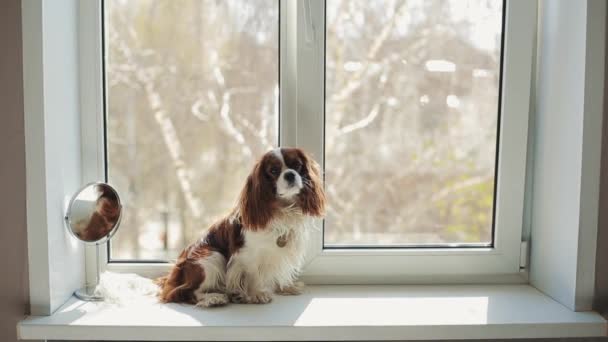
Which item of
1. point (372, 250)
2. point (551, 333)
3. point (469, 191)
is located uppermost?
point (469, 191)

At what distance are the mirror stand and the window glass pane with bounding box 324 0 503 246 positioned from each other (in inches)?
24.2

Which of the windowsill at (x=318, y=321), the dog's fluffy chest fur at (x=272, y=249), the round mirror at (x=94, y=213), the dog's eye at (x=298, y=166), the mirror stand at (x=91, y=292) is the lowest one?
the windowsill at (x=318, y=321)

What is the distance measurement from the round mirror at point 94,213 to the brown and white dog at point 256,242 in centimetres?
20

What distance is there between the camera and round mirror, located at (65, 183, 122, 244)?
131 centimetres

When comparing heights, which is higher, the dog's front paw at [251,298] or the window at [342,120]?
the window at [342,120]

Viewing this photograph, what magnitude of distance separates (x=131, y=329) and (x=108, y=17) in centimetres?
82

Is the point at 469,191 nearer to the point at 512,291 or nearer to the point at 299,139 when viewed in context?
the point at 512,291

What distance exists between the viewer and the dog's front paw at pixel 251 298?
4.38ft

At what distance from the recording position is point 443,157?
153 cm

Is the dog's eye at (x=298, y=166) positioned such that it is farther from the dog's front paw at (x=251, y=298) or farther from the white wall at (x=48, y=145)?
the white wall at (x=48, y=145)

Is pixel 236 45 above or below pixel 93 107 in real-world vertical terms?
above

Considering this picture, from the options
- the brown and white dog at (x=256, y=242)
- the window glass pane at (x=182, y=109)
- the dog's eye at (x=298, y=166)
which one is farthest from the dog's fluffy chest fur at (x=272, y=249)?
the window glass pane at (x=182, y=109)

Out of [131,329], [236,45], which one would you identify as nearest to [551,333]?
[131,329]

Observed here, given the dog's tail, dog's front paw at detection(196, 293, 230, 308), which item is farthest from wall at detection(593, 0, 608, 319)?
the dog's tail
